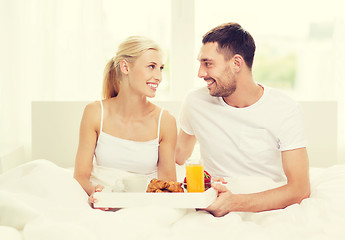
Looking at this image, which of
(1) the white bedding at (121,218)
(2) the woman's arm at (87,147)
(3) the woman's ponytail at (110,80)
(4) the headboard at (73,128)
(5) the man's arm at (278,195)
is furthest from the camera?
(4) the headboard at (73,128)

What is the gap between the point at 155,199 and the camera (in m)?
1.75

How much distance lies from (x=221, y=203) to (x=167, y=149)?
2.06ft

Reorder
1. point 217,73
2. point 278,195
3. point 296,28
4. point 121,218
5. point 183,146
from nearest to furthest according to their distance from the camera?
point 121,218 < point 278,195 < point 217,73 < point 183,146 < point 296,28

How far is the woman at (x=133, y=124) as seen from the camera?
2.32 meters

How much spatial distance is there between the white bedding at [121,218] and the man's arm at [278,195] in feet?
0.18

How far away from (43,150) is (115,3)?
1504 mm

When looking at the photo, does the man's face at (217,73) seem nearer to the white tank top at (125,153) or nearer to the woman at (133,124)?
the woman at (133,124)

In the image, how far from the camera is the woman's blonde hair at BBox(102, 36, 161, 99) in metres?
2.36

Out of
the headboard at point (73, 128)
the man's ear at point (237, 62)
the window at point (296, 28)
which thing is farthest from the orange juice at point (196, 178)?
the window at point (296, 28)

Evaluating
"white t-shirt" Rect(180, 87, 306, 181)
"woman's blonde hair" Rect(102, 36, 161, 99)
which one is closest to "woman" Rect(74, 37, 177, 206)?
"woman's blonde hair" Rect(102, 36, 161, 99)

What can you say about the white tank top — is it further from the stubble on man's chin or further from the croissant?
the croissant

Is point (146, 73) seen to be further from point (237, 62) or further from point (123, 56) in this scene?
point (237, 62)

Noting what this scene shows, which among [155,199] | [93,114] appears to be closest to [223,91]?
[93,114]

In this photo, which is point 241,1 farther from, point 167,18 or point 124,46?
point 124,46
